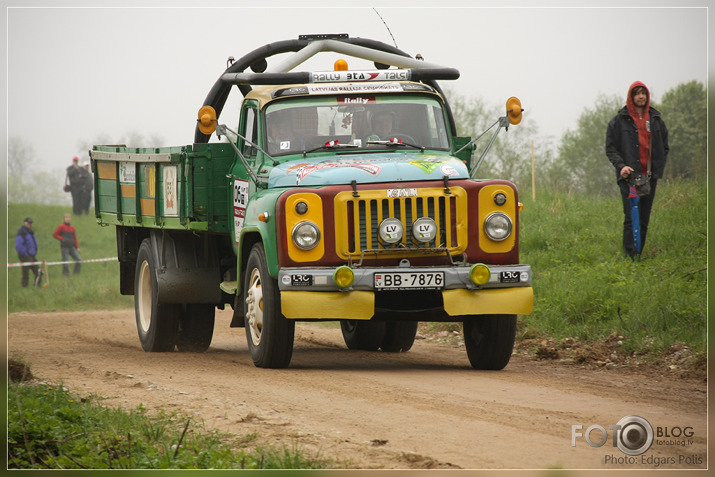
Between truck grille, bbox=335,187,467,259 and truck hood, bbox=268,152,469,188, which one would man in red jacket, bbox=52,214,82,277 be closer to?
truck hood, bbox=268,152,469,188

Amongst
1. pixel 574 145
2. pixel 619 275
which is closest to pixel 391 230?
pixel 619 275

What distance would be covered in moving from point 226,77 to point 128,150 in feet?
7.52

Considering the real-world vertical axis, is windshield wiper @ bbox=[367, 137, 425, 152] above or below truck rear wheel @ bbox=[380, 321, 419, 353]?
above

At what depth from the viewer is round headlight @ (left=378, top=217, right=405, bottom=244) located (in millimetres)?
8617

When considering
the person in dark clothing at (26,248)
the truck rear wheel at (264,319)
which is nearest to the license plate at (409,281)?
the truck rear wheel at (264,319)

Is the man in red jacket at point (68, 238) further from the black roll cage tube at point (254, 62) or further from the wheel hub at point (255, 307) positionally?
the wheel hub at point (255, 307)

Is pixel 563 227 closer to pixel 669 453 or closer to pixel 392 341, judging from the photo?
pixel 392 341

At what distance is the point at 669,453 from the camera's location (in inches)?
224

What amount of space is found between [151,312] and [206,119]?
3.12 m

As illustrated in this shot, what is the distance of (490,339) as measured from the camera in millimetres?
9383

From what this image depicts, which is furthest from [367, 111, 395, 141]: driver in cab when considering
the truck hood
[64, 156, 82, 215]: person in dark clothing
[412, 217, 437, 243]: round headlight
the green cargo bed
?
[64, 156, 82, 215]: person in dark clothing

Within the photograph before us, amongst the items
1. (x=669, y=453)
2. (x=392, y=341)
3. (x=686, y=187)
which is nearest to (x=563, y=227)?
(x=686, y=187)

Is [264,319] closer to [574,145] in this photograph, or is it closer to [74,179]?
[74,179]

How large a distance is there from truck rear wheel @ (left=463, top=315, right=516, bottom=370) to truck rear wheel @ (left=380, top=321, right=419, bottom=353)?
7.35ft
